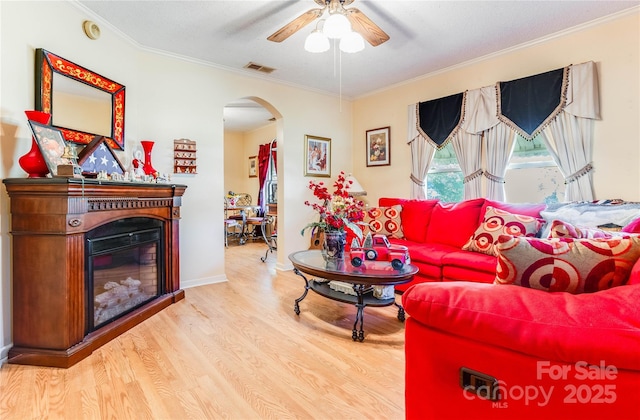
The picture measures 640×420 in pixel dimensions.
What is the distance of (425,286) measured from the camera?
1118 mm

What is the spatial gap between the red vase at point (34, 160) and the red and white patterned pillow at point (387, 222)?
9.59ft

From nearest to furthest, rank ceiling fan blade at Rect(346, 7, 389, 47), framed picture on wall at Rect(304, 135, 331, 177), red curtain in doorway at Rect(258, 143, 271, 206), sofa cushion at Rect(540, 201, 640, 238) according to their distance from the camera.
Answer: ceiling fan blade at Rect(346, 7, 389, 47) → sofa cushion at Rect(540, 201, 640, 238) → framed picture on wall at Rect(304, 135, 331, 177) → red curtain in doorway at Rect(258, 143, 271, 206)

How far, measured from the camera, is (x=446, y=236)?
Result: 11.3 ft

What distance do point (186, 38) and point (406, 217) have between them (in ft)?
9.97

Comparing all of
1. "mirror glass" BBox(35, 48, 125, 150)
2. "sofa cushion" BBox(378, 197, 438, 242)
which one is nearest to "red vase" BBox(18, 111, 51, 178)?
"mirror glass" BBox(35, 48, 125, 150)

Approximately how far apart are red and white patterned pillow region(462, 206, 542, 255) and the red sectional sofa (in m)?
1.80

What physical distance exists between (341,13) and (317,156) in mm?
2580

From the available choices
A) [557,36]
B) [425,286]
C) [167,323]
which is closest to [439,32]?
[557,36]

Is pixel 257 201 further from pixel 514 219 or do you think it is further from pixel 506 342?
pixel 506 342

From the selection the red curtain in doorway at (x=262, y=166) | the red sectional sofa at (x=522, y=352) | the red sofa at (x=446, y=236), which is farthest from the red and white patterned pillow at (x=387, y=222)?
the red curtain in doorway at (x=262, y=166)

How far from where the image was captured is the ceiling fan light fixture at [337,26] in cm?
210

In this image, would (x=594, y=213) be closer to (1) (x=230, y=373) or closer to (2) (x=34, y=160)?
(1) (x=230, y=373)

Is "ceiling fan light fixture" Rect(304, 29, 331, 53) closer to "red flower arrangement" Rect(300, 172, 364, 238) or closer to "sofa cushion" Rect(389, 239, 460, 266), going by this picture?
"red flower arrangement" Rect(300, 172, 364, 238)

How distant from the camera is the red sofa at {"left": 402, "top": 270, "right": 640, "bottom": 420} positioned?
0.80 metres
